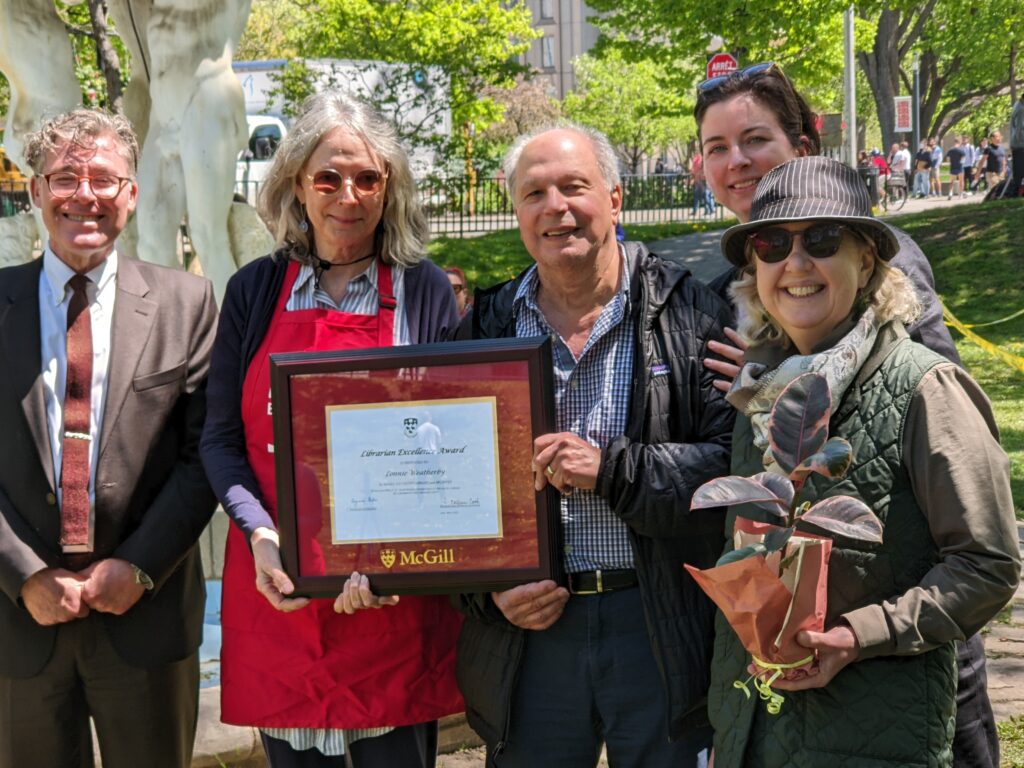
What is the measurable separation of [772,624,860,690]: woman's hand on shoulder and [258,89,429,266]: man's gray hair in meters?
1.65

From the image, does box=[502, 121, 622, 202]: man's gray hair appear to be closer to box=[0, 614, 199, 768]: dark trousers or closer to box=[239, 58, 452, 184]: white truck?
box=[0, 614, 199, 768]: dark trousers

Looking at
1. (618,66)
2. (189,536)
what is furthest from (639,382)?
(618,66)

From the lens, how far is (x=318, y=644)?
321 cm

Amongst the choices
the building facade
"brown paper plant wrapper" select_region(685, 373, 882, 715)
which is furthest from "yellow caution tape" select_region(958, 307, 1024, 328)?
the building facade

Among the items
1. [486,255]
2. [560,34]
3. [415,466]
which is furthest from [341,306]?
[560,34]

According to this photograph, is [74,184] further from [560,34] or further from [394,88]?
[560,34]

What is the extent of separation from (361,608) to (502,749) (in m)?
0.51

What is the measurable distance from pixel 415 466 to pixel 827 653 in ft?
3.57

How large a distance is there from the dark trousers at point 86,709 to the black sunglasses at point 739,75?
2194 mm

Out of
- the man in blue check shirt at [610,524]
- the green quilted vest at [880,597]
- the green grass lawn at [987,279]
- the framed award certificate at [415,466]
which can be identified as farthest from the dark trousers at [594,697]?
the green grass lawn at [987,279]

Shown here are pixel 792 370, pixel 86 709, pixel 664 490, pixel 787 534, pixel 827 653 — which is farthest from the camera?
pixel 86 709

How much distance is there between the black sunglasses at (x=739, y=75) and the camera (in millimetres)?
3338

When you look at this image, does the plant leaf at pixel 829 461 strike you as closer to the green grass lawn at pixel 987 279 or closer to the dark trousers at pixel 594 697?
the dark trousers at pixel 594 697

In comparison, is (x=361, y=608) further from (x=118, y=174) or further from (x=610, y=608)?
(x=118, y=174)
